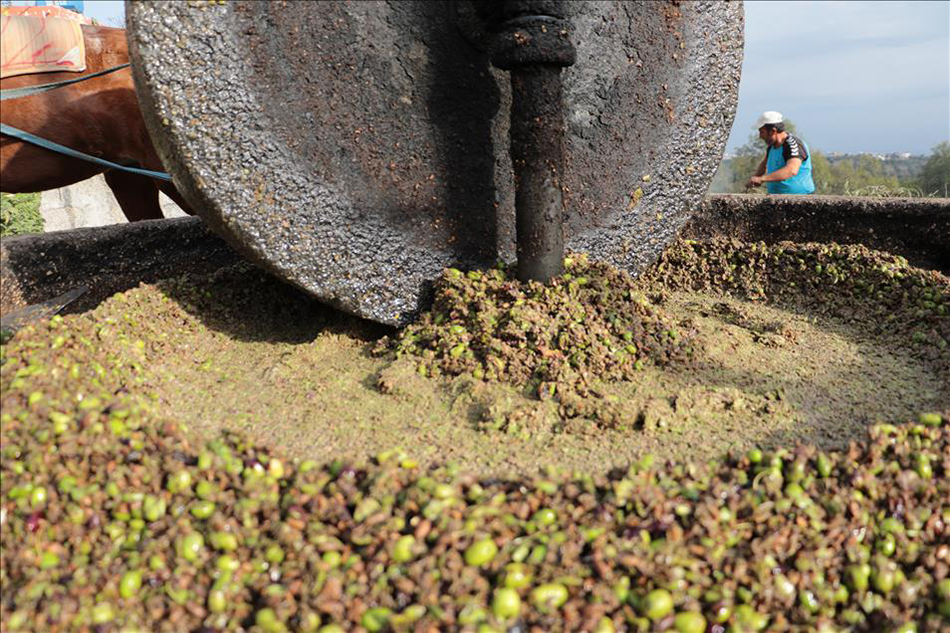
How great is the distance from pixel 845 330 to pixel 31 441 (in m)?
3.30

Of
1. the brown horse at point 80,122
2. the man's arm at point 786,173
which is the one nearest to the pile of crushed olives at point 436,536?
the brown horse at point 80,122

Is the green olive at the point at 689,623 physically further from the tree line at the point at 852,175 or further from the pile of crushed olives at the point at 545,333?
the tree line at the point at 852,175

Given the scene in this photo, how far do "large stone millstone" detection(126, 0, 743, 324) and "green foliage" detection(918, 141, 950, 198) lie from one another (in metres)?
7.35

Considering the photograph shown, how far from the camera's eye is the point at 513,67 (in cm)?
263

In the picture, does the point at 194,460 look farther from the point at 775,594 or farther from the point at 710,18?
the point at 710,18

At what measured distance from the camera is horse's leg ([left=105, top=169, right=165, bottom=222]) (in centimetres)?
456

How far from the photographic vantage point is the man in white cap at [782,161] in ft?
18.8

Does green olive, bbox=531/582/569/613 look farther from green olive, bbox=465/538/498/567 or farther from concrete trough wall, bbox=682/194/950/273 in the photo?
concrete trough wall, bbox=682/194/950/273

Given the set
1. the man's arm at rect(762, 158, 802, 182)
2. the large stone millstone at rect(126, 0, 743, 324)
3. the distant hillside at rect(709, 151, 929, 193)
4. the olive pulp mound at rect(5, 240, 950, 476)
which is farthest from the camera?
the distant hillside at rect(709, 151, 929, 193)

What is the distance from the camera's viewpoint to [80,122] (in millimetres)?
3705

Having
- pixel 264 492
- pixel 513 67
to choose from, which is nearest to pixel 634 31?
pixel 513 67

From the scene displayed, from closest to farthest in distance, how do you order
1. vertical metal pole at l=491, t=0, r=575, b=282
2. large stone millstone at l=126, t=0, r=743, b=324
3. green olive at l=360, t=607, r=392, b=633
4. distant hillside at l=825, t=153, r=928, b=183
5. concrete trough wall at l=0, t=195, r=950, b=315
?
1. green olive at l=360, t=607, r=392, b=633
2. large stone millstone at l=126, t=0, r=743, b=324
3. vertical metal pole at l=491, t=0, r=575, b=282
4. concrete trough wall at l=0, t=195, r=950, b=315
5. distant hillside at l=825, t=153, r=928, b=183

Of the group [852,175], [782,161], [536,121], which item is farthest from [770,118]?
[852,175]

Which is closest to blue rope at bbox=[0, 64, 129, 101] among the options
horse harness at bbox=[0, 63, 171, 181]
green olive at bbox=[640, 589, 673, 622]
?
horse harness at bbox=[0, 63, 171, 181]
